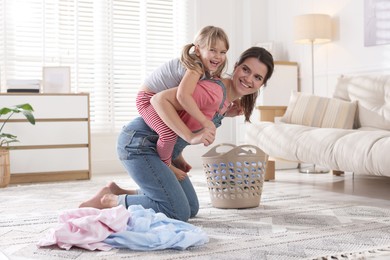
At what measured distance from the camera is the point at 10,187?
386 centimetres

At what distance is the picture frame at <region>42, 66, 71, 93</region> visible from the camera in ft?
14.4

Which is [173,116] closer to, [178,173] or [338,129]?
[178,173]

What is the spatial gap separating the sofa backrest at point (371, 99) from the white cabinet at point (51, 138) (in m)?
2.12

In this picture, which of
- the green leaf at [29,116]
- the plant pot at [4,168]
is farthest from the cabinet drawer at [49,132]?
the green leaf at [29,116]

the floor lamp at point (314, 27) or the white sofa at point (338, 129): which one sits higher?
the floor lamp at point (314, 27)

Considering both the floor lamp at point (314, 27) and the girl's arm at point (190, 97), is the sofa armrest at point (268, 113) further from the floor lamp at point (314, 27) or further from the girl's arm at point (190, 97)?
the girl's arm at point (190, 97)

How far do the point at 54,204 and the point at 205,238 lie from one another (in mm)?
1379

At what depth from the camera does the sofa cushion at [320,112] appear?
372cm

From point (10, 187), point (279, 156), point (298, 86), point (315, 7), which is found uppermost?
point (315, 7)

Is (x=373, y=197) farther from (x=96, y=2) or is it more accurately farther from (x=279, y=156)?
(x=96, y=2)

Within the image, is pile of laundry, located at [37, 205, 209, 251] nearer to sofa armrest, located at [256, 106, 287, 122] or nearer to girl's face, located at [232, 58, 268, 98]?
girl's face, located at [232, 58, 268, 98]

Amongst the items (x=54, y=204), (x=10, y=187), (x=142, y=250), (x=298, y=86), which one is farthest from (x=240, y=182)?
(x=298, y=86)

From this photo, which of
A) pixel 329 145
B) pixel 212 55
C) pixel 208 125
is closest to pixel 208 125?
pixel 208 125

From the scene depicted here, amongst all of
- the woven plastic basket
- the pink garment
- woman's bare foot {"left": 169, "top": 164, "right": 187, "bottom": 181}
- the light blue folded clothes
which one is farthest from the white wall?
the pink garment
